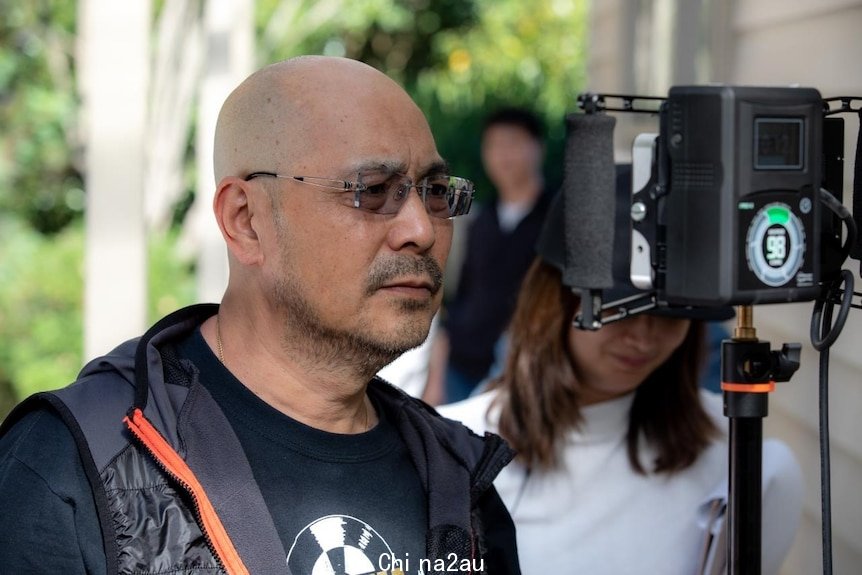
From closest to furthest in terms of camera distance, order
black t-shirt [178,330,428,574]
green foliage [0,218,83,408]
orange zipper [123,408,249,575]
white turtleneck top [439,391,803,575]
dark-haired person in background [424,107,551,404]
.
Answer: orange zipper [123,408,249,575]
black t-shirt [178,330,428,574]
white turtleneck top [439,391,803,575]
dark-haired person in background [424,107,551,404]
green foliage [0,218,83,408]

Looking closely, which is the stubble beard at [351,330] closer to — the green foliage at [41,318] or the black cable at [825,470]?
the black cable at [825,470]

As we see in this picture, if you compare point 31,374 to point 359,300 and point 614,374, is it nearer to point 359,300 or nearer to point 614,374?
point 614,374

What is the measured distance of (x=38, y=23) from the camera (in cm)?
1247

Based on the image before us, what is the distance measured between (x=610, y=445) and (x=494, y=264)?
9.67 feet

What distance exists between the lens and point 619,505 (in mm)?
2789

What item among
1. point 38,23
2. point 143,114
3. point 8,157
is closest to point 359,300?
point 143,114

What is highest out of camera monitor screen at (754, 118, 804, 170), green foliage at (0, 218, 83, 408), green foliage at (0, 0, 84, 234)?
green foliage at (0, 0, 84, 234)

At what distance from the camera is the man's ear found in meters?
2.01

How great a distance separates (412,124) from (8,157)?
10796 mm

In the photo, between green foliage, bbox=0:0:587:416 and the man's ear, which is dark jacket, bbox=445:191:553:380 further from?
green foliage, bbox=0:0:587:416

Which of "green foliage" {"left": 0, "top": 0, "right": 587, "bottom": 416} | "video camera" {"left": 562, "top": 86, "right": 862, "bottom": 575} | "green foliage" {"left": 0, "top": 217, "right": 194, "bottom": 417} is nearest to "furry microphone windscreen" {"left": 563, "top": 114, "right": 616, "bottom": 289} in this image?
"video camera" {"left": 562, "top": 86, "right": 862, "bottom": 575}

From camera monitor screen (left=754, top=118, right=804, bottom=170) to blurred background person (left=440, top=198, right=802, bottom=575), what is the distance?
92 cm

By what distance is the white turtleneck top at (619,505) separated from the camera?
2711 millimetres

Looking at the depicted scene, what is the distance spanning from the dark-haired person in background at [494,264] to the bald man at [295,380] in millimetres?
3116
